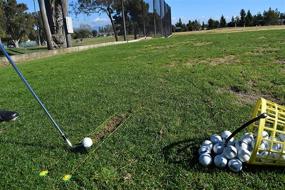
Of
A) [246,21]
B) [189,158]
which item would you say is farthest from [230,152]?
[246,21]

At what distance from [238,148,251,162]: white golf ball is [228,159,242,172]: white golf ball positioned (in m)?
0.03

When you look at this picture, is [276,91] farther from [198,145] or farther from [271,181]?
[271,181]

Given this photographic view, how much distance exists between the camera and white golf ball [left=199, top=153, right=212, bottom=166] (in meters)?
2.83

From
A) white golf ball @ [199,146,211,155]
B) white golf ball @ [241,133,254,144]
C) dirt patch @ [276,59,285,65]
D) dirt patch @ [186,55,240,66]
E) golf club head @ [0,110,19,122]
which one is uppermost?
golf club head @ [0,110,19,122]

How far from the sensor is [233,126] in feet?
11.9

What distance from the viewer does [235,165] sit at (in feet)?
8.90

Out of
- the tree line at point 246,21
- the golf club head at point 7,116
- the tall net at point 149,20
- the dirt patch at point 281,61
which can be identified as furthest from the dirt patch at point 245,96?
the tree line at point 246,21

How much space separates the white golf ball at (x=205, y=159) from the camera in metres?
2.83

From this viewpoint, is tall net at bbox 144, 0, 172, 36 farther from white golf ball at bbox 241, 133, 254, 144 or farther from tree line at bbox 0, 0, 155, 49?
white golf ball at bbox 241, 133, 254, 144

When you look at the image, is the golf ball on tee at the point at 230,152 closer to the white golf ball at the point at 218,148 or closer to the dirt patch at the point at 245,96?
the white golf ball at the point at 218,148

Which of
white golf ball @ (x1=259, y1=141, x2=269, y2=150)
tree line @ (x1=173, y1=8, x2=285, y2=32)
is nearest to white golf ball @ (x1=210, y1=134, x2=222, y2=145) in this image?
white golf ball @ (x1=259, y1=141, x2=269, y2=150)

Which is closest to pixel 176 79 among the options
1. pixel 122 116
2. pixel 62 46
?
pixel 122 116

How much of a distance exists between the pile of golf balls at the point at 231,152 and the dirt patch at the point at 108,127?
3.83 ft

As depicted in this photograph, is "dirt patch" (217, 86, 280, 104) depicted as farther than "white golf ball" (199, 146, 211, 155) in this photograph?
Yes
